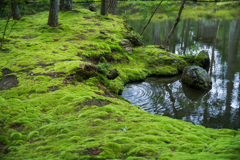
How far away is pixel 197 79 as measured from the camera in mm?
10578

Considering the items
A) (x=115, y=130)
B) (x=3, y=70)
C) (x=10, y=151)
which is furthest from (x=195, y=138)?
(x=3, y=70)

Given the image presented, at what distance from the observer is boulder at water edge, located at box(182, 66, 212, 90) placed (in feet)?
34.6

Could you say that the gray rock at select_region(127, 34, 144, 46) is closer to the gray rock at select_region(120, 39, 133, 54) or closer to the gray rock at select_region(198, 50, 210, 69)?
the gray rock at select_region(120, 39, 133, 54)

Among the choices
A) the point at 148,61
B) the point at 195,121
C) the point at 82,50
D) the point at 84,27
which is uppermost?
the point at 84,27

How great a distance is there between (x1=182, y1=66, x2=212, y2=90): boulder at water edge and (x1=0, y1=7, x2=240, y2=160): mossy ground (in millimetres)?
3229

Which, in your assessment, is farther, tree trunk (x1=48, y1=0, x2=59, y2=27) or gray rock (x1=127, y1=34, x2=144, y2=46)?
gray rock (x1=127, y1=34, x2=144, y2=46)

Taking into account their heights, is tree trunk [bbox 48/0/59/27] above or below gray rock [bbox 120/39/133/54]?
above

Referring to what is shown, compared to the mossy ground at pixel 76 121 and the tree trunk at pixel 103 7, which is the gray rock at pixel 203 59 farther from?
the tree trunk at pixel 103 7

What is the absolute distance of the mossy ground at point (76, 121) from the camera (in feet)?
12.4

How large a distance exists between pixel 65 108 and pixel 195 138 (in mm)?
3831

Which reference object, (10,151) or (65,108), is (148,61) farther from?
(10,151)

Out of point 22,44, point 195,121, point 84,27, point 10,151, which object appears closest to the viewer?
point 10,151

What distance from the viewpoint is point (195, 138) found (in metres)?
4.64

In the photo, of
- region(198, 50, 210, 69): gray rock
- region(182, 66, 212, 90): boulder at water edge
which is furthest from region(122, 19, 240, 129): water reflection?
region(198, 50, 210, 69): gray rock
